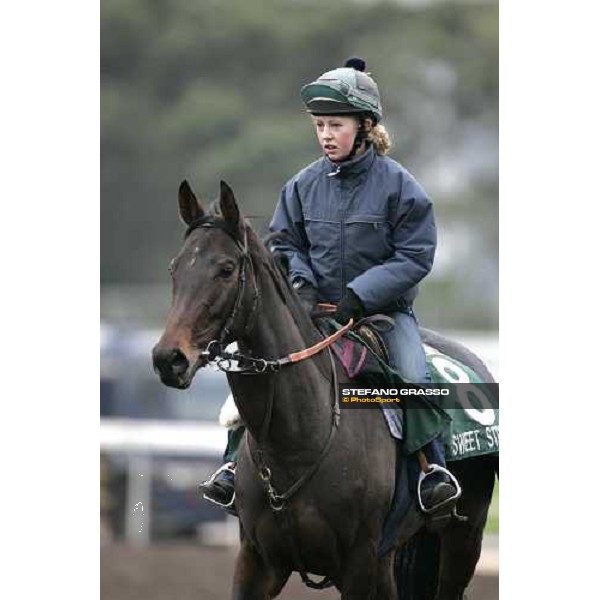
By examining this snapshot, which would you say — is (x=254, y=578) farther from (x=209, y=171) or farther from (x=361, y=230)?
(x=209, y=171)

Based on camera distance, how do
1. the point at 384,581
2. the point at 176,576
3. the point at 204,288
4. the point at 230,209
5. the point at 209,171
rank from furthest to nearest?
the point at 209,171 < the point at 176,576 < the point at 384,581 < the point at 230,209 < the point at 204,288

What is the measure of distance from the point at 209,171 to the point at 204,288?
671cm

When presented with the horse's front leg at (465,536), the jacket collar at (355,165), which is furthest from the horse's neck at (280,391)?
the horse's front leg at (465,536)

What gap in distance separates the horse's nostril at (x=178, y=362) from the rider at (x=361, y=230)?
109 centimetres

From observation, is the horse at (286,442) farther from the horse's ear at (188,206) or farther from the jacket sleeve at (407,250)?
the jacket sleeve at (407,250)

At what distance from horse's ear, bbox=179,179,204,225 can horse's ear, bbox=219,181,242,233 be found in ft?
0.27

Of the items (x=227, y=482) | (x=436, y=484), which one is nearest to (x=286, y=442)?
(x=227, y=482)

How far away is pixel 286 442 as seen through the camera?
16.5 ft

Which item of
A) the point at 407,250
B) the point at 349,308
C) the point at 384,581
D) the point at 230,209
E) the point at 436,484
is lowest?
the point at 384,581

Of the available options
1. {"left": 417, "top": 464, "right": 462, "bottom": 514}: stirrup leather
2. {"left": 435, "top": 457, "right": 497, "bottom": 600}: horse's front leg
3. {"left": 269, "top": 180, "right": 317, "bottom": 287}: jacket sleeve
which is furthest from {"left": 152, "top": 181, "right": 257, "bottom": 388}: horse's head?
{"left": 435, "top": 457, "right": 497, "bottom": 600}: horse's front leg

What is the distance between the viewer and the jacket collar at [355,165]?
216 inches
